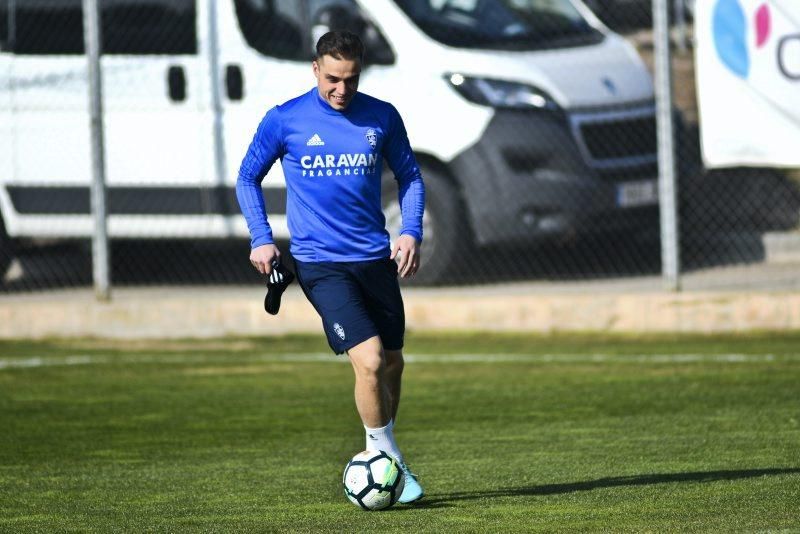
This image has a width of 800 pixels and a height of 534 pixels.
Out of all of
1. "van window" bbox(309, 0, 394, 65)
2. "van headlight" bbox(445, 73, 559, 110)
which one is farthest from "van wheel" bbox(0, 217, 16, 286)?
"van headlight" bbox(445, 73, 559, 110)

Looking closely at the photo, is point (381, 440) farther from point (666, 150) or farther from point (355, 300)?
point (666, 150)

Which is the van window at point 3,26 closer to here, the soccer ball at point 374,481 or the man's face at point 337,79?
the man's face at point 337,79

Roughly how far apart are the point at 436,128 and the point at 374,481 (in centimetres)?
679

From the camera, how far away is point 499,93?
42.9 ft

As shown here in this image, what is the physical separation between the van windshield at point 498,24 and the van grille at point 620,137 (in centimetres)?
67

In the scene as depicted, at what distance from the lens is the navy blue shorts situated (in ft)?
22.0

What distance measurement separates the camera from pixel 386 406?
6.75m

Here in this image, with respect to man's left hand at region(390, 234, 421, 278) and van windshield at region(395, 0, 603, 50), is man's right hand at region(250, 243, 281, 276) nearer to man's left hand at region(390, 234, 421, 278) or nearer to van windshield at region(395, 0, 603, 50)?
man's left hand at region(390, 234, 421, 278)

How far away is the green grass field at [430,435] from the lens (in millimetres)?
6488

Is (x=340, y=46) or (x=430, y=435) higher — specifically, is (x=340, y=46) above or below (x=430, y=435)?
above

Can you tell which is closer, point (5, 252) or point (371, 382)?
point (371, 382)

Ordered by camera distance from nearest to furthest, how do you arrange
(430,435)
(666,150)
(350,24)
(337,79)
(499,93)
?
1. (337,79)
2. (430,435)
3. (666,150)
4. (499,93)
5. (350,24)

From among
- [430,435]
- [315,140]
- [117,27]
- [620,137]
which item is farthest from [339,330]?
[117,27]

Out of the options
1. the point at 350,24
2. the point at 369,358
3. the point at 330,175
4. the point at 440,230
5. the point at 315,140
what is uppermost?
the point at 315,140
